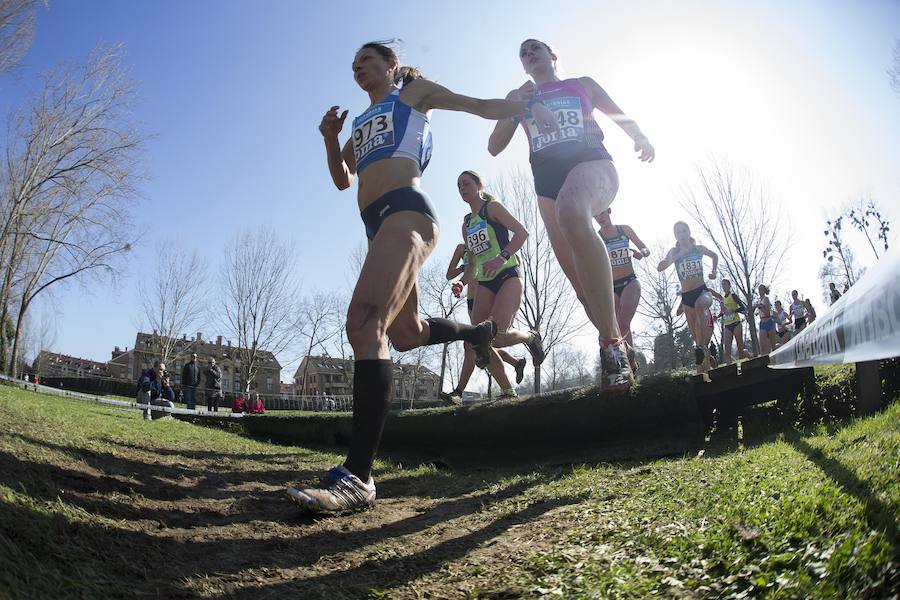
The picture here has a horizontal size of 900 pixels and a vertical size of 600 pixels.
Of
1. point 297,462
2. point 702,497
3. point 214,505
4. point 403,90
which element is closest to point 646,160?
point 403,90

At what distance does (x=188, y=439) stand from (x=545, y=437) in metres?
3.71

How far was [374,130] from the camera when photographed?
292cm

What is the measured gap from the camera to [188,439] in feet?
16.7

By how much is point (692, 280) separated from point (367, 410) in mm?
7313

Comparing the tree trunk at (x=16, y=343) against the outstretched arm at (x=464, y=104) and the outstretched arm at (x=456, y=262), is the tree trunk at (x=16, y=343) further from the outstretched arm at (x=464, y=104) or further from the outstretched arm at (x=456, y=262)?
the outstretched arm at (x=464, y=104)

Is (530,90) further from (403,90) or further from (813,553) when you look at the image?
(813,553)

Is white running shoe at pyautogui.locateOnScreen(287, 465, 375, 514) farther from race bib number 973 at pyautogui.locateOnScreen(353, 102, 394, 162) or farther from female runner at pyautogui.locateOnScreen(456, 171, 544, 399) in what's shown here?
female runner at pyautogui.locateOnScreen(456, 171, 544, 399)

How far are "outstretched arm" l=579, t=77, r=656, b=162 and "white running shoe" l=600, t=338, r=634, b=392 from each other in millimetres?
1514

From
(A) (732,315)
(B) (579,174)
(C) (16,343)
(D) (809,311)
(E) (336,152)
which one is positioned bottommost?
(A) (732,315)

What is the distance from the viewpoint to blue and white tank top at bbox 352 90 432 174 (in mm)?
2840

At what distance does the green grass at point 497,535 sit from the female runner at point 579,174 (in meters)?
0.91

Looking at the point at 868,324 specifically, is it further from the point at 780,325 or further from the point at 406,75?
the point at 780,325

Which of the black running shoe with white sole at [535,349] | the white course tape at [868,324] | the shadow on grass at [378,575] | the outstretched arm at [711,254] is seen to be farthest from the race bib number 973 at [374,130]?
the outstretched arm at [711,254]

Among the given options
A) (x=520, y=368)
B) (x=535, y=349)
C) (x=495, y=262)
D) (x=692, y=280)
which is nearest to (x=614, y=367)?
(x=535, y=349)
